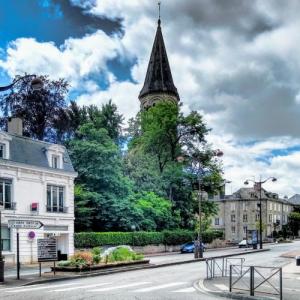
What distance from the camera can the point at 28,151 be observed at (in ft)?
138

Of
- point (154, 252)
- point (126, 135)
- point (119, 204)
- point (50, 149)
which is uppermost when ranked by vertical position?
point (126, 135)

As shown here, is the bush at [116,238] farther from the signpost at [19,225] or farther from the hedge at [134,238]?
the signpost at [19,225]

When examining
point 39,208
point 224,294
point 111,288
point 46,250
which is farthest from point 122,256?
point 224,294

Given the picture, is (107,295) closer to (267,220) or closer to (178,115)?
(178,115)

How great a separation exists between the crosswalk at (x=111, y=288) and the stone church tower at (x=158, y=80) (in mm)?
76408

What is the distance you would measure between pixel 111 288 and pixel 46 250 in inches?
265

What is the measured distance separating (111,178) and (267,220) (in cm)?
7024

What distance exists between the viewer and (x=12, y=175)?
39.8m

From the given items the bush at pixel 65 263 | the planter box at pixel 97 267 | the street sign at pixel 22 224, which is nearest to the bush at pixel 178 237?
the planter box at pixel 97 267

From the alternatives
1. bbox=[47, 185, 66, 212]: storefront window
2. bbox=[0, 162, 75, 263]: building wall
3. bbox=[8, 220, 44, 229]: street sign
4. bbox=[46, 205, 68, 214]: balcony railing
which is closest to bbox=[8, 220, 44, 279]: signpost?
bbox=[8, 220, 44, 229]: street sign

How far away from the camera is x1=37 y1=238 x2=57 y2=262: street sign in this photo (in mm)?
26344

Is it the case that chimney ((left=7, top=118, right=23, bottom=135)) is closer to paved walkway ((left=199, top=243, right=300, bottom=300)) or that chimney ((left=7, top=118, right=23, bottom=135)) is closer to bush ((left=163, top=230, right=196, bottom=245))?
bush ((left=163, top=230, right=196, bottom=245))

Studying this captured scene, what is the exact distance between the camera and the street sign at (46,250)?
86.4 ft

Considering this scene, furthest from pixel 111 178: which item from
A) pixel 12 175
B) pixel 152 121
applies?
pixel 152 121
